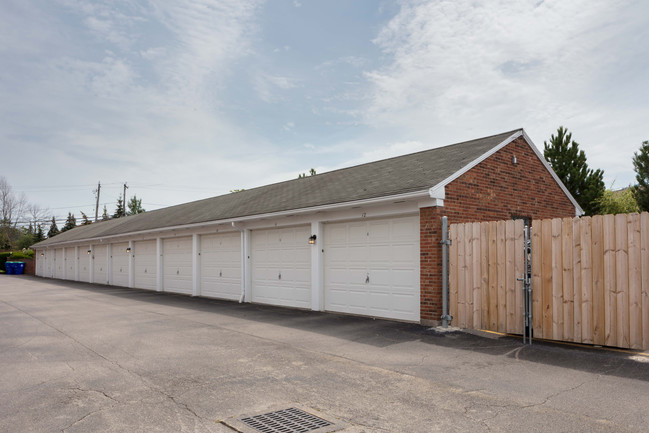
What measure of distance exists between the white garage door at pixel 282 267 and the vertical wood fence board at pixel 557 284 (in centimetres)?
674

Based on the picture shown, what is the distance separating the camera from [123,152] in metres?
29.2

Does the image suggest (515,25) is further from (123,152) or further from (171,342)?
(123,152)

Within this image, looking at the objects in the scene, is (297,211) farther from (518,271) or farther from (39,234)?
(39,234)

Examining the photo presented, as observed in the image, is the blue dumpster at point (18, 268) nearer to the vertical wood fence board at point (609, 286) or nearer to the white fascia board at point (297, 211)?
the white fascia board at point (297, 211)

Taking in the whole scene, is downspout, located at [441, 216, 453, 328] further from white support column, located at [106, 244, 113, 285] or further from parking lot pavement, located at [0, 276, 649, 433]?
white support column, located at [106, 244, 113, 285]

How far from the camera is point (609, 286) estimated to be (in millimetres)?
6867

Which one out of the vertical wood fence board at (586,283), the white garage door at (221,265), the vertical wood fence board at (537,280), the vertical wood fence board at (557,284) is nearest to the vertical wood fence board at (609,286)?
the vertical wood fence board at (586,283)

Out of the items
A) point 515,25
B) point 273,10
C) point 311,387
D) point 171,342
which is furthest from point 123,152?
point 311,387

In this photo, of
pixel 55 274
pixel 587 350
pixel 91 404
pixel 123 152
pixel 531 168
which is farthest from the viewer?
pixel 55 274

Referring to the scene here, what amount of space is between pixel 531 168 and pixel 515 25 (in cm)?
452

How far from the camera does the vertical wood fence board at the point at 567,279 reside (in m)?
7.29

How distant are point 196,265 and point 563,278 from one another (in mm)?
14005

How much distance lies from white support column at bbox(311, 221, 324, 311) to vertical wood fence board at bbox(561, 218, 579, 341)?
20.8 ft

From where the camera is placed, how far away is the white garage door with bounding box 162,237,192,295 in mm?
18703
